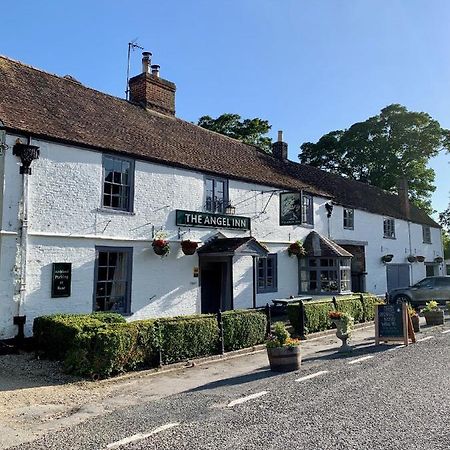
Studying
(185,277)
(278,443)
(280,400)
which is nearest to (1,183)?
(185,277)

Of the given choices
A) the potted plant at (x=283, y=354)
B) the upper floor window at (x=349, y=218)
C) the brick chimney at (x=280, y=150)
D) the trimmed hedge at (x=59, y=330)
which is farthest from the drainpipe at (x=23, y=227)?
the upper floor window at (x=349, y=218)

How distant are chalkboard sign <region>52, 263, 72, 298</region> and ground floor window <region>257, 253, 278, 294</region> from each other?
834 cm

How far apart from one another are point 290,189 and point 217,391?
42.6 feet

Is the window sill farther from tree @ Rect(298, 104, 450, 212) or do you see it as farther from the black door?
tree @ Rect(298, 104, 450, 212)

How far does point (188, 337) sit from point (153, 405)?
3.34 metres

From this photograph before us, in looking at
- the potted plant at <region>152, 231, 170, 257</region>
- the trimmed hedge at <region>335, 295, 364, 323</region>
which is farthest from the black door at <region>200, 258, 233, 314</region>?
the trimmed hedge at <region>335, 295, 364, 323</region>

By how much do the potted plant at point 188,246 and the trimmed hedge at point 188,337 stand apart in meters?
3.97

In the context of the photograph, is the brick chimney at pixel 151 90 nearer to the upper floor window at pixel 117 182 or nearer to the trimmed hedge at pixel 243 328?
the upper floor window at pixel 117 182

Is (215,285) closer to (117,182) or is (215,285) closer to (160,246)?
(160,246)

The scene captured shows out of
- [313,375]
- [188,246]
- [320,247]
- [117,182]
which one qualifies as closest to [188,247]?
[188,246]

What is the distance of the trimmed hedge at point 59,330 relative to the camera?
9.72m

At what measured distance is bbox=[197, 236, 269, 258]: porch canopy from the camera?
50.8 ft

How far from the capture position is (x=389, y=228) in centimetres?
2972

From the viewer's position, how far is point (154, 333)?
394 inches
